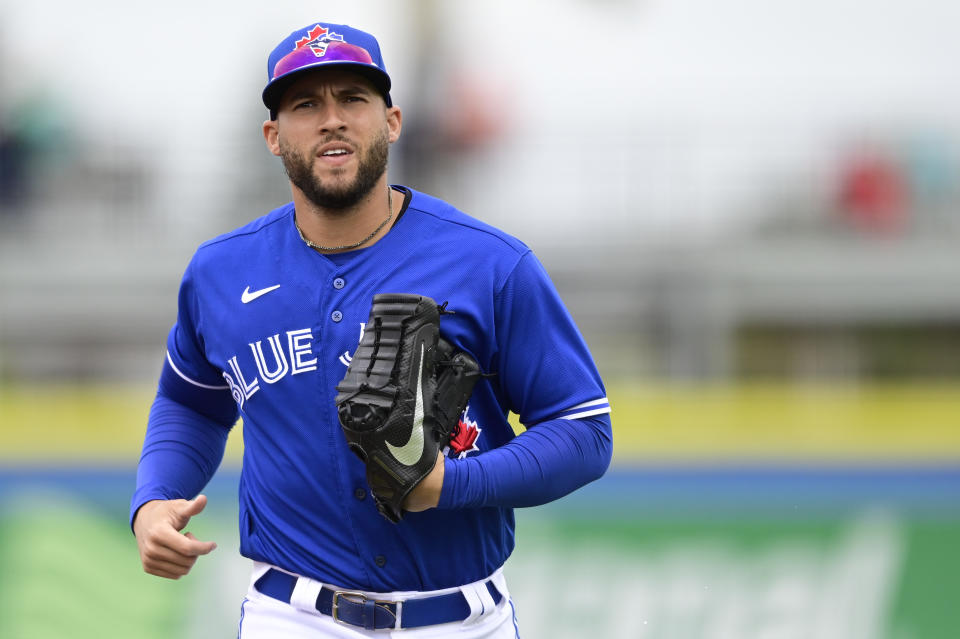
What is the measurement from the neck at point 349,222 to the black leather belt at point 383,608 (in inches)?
32.7

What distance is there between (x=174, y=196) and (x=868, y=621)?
731 cm

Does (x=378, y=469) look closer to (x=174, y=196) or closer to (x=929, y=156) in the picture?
(x=174, y=196)

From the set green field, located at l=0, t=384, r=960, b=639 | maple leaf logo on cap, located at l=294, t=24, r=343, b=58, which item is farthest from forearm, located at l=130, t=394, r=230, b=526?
green field, located at l=0, t=384, r=960, b=639

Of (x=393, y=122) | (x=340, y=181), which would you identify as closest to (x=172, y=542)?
(x=340, y=181)

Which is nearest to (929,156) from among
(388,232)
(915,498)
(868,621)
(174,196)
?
(915,498)

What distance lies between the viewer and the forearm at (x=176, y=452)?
10.2ft

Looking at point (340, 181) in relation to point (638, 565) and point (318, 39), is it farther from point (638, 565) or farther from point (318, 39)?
point (638, 565)

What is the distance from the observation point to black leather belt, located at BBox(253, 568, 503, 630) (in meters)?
2.84

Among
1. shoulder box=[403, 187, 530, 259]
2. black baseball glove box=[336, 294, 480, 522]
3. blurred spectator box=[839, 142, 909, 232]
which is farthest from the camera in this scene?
blurred spectator box=[839, 142, 909, 232]

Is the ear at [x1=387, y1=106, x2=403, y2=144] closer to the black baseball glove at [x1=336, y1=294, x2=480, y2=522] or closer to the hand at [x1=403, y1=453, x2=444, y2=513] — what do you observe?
the black baseball glove at [x1=336, y1=294, x2=480, y2=522]

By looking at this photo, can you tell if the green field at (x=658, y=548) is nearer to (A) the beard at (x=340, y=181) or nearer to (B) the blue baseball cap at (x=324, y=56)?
(A) the beard at (x=340, y=181)

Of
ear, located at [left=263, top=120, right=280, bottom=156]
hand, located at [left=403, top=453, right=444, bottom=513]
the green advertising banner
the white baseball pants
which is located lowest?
the green advertising banner

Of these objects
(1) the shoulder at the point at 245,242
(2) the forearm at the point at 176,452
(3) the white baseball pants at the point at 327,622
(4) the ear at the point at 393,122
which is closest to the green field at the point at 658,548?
(2) the forearm at the point at 176,452

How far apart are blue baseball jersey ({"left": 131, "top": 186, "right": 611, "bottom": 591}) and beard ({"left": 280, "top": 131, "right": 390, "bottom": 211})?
0.47ft
